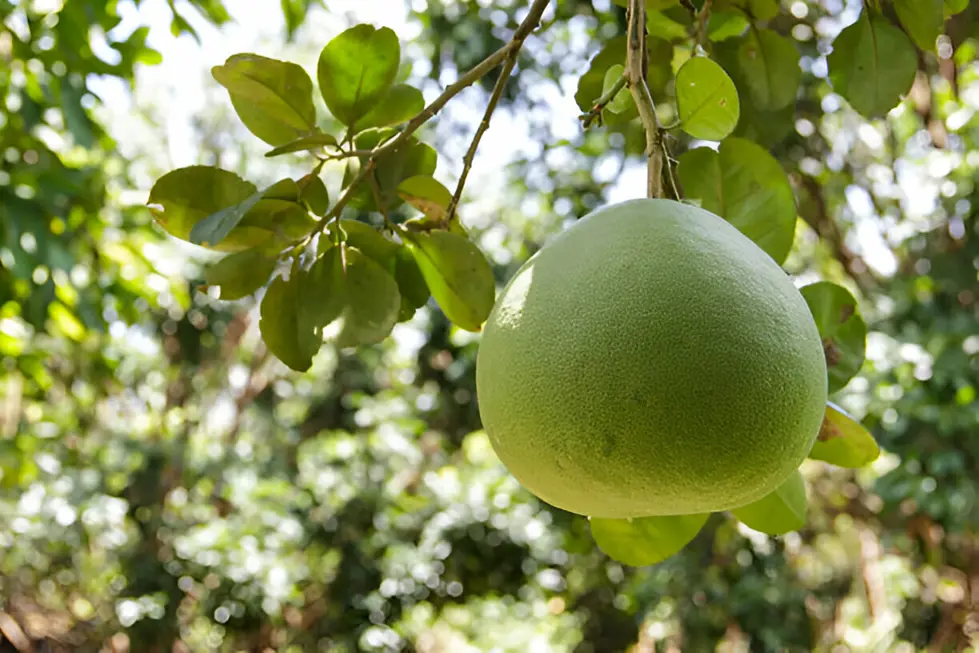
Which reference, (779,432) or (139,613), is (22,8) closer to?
(779,432)

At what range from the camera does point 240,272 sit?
87 cm

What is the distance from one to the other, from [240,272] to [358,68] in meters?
0.24

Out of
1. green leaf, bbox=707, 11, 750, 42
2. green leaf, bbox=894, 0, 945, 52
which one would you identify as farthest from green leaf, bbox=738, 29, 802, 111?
green leaf, bbox=894, 0, 945, 52

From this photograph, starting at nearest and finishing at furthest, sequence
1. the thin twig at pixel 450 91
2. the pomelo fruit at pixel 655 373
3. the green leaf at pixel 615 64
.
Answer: the pomelo fruit at pixel 655 373
the thin twig at pixel 450 91
the green leaf at pixel 615 64

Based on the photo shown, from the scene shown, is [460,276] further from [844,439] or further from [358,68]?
[844,439]

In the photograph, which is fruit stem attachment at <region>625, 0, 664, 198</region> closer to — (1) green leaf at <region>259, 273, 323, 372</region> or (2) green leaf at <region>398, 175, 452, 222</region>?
(2) green leaf at <region>398, 175, 452, 222</region>

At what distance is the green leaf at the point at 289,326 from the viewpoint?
0.84 m

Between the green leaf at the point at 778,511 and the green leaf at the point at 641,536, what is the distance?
2.5 inches

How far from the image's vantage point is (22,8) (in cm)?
222

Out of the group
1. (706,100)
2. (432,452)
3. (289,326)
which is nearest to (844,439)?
(706,100)

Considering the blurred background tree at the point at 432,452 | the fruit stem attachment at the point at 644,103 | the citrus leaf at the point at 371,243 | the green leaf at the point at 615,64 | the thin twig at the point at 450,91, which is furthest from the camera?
the blurred background tree at the point at 432,452

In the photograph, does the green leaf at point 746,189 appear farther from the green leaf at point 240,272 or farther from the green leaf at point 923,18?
the green leaf at point 240,272

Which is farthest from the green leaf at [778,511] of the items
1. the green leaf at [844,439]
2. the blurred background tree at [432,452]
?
the blurred background tree at [432,452]

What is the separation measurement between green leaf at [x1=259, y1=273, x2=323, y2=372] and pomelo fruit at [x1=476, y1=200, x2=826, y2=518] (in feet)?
0.97
